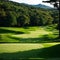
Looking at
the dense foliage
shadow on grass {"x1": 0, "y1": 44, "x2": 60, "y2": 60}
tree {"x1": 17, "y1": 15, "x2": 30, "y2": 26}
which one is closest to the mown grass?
shadow on grass {"x1": 0, "y1": 44, "x2": 60, "y2": 60}

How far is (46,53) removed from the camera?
31.1 m

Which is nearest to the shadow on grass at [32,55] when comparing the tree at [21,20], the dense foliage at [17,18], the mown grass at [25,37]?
the mown grass at [25,37]

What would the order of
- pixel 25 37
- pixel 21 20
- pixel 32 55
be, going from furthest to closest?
pixel 21 20, pixel 25 37, pixel 32 55

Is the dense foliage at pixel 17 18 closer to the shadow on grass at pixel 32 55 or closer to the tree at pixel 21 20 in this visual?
the tree at pixel 21 20

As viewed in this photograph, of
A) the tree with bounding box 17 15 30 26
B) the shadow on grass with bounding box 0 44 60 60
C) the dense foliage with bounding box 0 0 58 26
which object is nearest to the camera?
the shadow on grass with bounding box 0 44 60 60

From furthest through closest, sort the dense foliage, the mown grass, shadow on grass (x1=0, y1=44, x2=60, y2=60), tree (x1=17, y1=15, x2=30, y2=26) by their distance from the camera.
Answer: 1. tree (x1=17, y1=15, x2=30, y2=26)
2. the dense foliage
3. the mown grass
4. shadow on grass (x1=0, y1=44, x2=60, y2=60)

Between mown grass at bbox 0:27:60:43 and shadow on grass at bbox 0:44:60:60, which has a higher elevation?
shadow on grass at bbox 0:44:60:60

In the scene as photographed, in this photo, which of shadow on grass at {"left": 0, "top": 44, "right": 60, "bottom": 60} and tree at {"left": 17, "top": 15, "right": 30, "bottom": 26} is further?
tree at {"left": 17, "top": 15, "right": 30, "bottom": 26}

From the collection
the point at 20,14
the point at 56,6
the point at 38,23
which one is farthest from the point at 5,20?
the point at 56,6

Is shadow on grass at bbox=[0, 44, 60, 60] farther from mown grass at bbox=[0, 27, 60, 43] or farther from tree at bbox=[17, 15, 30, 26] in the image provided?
tree at bbox=[17, 15, 30, 26]

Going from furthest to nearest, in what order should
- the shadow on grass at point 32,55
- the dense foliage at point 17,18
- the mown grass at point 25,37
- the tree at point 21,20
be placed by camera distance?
1. the tree at point 21,20
2. the dense foliage at point 17,18
3. the mown grass at point 25,37
4. the shadow on grass at point 32,55

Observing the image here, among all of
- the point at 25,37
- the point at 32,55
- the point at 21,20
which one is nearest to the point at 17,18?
the point at 21,20

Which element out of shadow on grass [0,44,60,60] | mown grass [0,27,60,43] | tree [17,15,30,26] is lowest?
tree [17,15,30,26]

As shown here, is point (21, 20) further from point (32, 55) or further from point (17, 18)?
point (32, 55)
